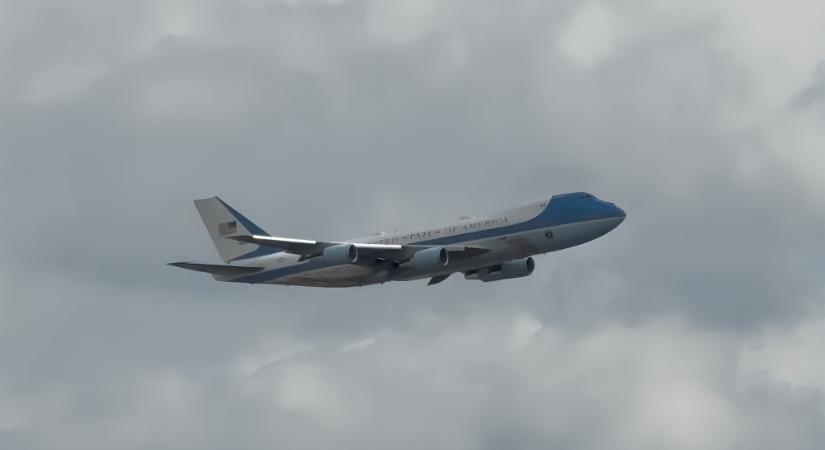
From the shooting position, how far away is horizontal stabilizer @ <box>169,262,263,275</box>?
132625 mm

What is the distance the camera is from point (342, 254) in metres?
126

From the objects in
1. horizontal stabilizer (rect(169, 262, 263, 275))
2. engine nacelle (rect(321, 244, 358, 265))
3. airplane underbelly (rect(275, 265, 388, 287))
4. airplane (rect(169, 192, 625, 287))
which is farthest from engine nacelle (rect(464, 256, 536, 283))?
horizontal stabilizer (rect(169, 262, 263, 275))

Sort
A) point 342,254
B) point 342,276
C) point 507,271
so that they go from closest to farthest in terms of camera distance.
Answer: point 342,254 < point 342,276 < point 507,271

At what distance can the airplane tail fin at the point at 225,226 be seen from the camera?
14112 centimetres

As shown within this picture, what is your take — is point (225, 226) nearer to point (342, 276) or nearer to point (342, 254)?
point (342, 276)

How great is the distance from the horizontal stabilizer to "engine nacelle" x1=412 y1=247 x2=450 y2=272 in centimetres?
1644

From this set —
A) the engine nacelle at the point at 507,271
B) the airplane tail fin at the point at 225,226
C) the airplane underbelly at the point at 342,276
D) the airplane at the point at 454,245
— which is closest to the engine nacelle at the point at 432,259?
the airplane at the point at 454,245

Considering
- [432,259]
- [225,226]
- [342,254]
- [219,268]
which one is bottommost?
[432,259]

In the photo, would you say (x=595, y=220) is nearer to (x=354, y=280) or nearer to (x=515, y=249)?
(x=515, y=249)

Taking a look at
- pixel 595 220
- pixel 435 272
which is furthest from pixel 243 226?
pixel 595 220

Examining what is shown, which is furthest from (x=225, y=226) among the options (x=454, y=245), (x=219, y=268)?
(x=454, y=245)

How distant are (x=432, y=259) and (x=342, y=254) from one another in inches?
270

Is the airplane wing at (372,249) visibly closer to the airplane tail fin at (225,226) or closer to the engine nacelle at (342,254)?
the engine nacelle at (342,254)

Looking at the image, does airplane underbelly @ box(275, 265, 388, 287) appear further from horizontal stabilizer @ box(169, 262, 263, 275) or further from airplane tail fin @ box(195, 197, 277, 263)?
airplane tail fin @ box(195, 197, 277, 263)
